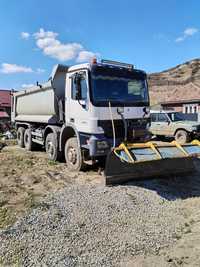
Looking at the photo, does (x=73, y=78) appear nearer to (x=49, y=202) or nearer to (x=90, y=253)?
(x=49, y=202)

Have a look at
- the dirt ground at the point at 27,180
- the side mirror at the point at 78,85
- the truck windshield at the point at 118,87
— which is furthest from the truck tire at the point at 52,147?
the truck windshield at the point at 118,87

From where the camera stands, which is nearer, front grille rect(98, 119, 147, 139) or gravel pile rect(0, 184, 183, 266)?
gravel pile rect(0, 184, 183, 266)

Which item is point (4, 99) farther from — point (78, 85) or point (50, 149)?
point (78, 85)

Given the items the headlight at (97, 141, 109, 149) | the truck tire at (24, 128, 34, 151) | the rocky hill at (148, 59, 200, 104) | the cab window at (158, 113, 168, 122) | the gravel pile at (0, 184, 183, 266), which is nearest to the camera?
the gravel pile at (0, 184, 183, 266)

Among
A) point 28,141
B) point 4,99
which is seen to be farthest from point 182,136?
point 4,99

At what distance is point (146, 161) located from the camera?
7.32 meters

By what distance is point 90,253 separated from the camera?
4.66m

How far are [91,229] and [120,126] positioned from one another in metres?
3.92

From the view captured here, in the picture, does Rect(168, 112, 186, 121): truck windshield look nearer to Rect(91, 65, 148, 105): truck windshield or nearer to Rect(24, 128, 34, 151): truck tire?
Rect(24, 128, 34, 151): truck tire

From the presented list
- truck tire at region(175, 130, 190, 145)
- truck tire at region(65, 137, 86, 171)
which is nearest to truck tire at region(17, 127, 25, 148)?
truck tire at region(65, 137, 86, 171)

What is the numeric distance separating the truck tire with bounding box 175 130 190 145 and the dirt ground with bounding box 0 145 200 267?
842cm

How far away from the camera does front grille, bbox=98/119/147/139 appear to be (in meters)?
8.55

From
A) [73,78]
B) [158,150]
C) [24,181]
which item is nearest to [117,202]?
[158,150]

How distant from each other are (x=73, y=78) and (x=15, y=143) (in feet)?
32.7
